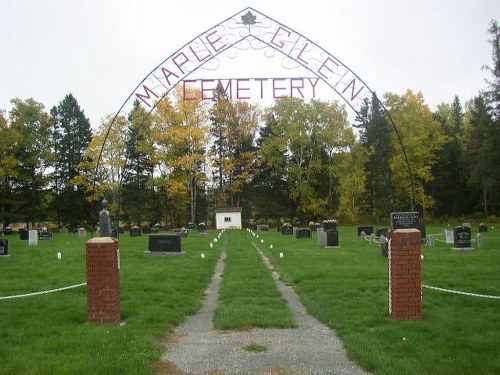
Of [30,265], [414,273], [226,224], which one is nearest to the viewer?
[414,273]

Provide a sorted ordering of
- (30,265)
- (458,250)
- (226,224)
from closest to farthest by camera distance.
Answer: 1. (30,265)
2. (458,250)
3. (226,224)

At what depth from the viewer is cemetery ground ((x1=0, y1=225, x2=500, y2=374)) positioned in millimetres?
6039

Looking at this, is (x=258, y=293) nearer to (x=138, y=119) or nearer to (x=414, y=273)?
(x=414, y=273)

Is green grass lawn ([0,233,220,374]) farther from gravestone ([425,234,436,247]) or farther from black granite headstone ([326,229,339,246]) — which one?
gravestone ([425,234,436,247])

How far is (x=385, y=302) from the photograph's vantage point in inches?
389

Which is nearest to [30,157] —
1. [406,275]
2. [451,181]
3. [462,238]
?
[462,238]

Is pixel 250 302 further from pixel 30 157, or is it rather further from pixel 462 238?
pixel 30 157

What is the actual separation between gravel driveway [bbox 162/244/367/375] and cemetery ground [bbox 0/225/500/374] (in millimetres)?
192

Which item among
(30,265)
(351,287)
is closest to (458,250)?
(351,287)

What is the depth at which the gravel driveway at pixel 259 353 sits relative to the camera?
5.83 metres

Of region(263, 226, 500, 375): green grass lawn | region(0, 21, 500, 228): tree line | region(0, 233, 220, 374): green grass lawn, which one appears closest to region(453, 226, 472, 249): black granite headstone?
region(263, 226, 500, 375): green grass lawn

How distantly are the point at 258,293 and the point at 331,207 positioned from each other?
46.1 meters

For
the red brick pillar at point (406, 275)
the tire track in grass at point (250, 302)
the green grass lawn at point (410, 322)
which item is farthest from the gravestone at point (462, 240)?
the red brick pillar at point (406, 275)

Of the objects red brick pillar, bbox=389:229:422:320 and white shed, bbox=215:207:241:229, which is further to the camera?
white shed, bbox=215:207:241:229
